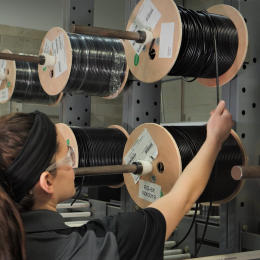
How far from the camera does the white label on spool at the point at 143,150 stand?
6.02 ft

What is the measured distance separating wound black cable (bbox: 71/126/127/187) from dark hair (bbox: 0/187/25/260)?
4.58 ft

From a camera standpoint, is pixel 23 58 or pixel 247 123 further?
pixel 23 58

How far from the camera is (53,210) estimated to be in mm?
1309

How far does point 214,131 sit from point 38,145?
0.68 metres

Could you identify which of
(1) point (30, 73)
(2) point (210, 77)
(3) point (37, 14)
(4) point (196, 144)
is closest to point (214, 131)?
(4) point (196, 144)

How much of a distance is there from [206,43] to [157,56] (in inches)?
9.5

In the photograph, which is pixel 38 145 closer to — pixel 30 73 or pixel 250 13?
pixel 250 13

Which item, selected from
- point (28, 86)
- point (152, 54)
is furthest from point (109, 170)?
point (28, 86)

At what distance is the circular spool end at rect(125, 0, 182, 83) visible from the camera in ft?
5.21

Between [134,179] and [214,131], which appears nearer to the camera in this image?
[214,131]

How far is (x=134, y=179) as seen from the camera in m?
1.99

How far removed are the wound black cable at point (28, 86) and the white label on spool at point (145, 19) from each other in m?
1.68

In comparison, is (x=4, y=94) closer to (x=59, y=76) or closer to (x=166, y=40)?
(x=59, y=76)

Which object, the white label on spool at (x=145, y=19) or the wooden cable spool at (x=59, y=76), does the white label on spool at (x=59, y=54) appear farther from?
the white label on spool at (x=145, y=19)
